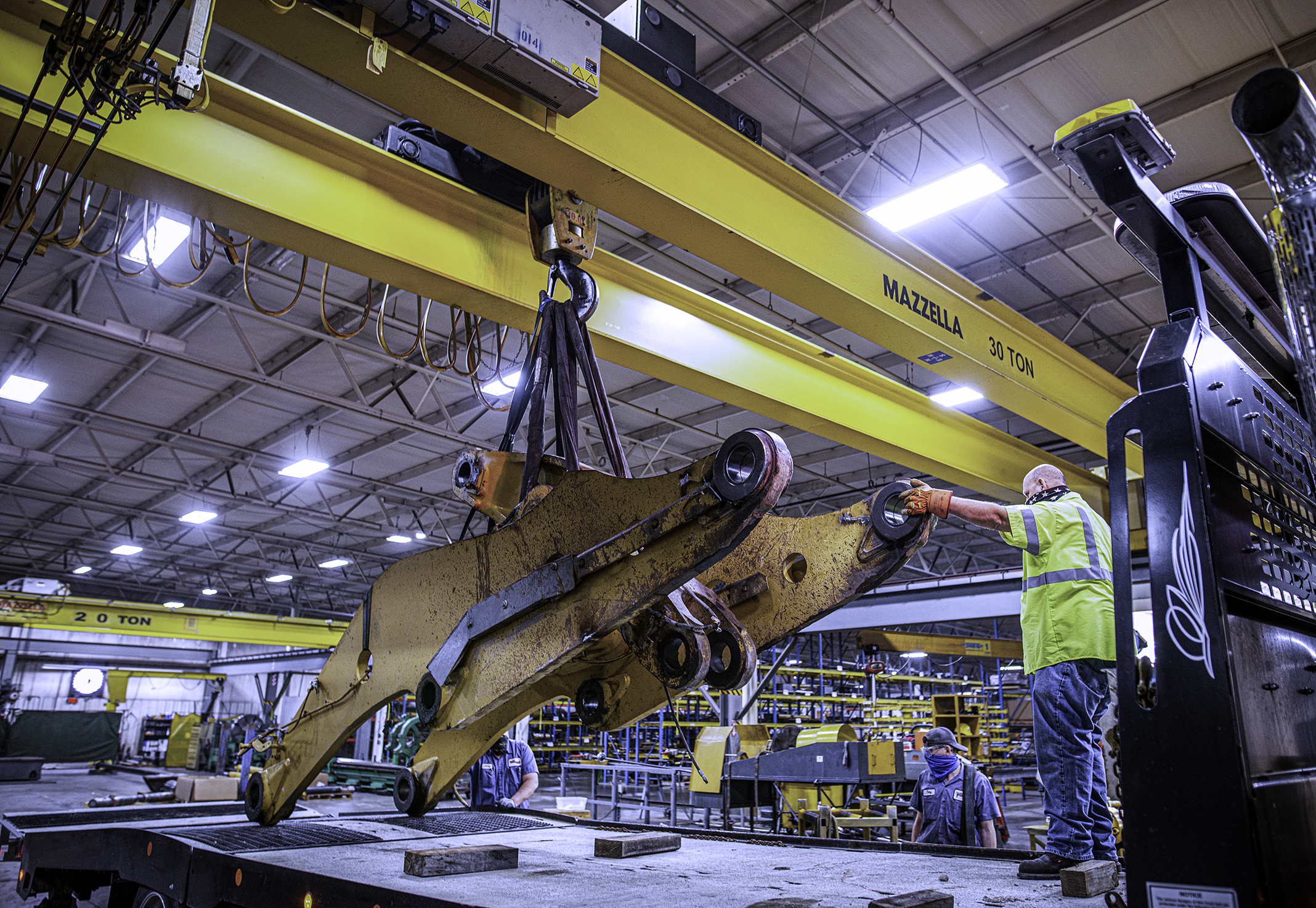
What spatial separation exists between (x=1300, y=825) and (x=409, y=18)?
9.52ft

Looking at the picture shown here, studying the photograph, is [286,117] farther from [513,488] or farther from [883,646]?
[883,646]

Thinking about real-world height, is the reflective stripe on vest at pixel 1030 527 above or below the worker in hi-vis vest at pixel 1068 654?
above

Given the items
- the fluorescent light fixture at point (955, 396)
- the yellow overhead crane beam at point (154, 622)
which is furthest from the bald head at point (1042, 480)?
the yellow overhead crane beam at point (154, 622)

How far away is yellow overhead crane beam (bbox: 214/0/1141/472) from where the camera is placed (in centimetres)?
292

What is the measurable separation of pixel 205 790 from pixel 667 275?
6.93 meters

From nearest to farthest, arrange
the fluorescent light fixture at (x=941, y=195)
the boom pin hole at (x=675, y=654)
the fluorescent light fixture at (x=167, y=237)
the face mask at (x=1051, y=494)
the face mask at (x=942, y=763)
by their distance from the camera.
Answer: the boom pin hole at (x=675, y=654) < the face mask at (x=1051, y=494) < the face mask at (x=942, y=763) < the fluorescent light fixture at (x=941, y=195) < the fluorescent light fixture at (x=167, y=237)

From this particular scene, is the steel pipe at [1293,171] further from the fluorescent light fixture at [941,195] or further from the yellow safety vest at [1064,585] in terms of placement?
the fluorescent light fixture at [941,195]

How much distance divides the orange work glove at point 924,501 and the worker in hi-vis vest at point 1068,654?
0.48 meters

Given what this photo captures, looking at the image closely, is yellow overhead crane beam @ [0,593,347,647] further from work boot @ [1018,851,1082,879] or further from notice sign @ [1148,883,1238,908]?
notice sign @ [1148,883,1238,908]

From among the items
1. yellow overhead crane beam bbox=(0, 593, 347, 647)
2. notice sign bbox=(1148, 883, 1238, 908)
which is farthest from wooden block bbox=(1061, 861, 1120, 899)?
yellow overhead crane beam bbox=(0, 593, 347, 647)

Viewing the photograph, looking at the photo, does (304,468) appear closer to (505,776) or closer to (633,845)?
(505,776)

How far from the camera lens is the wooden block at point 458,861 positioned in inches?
93.0

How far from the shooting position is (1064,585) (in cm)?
300

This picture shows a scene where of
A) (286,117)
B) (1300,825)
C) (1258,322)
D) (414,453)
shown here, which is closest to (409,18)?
(286,117)
